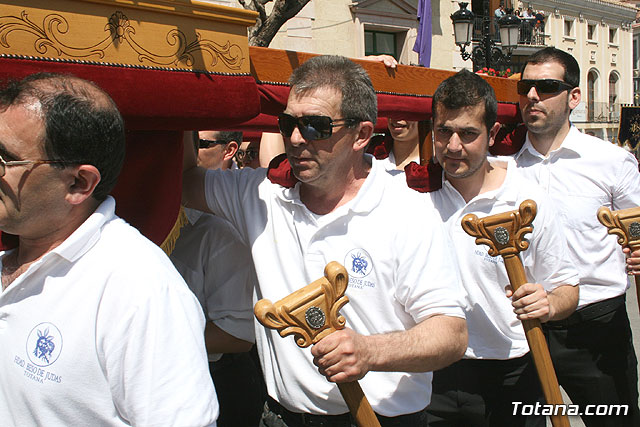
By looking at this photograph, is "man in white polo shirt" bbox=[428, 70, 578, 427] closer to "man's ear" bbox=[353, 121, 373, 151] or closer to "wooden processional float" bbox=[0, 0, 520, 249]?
"man's ear" bbox=[353, 121, 373, 151]

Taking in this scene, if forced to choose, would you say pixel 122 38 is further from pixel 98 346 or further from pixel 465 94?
pixel 465 94

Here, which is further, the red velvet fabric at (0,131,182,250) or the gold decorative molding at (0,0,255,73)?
the red velvet fabric at (0,131,182,250)

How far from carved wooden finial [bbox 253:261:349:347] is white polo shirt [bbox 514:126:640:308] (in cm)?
188

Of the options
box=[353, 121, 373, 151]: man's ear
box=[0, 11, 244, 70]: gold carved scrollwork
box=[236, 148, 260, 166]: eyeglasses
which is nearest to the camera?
box=[0, 11, 244, 70]: gold carved scrollwork

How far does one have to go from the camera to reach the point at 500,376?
2658mm

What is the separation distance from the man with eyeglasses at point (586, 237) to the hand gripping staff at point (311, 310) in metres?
1.94

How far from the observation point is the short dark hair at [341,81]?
2039 mm

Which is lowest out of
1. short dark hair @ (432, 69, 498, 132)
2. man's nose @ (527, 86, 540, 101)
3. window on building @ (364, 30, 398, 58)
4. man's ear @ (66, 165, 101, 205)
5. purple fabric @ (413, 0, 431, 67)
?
man's ear @ (66, 165, 101, 205)

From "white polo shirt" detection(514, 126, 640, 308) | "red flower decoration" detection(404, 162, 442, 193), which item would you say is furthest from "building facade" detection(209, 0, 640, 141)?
"red flower decoration" detection(404, 162, 442, 193)

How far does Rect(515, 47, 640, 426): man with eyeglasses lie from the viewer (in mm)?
3139

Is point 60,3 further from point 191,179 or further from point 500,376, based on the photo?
point 500,376

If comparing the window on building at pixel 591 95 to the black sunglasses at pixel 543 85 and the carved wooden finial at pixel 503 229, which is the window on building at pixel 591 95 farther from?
the carved wooden finial at pixel 503 229

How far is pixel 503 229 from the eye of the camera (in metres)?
2.34

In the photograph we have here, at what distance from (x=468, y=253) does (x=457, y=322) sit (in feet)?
2.48
